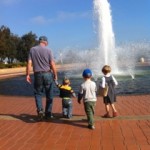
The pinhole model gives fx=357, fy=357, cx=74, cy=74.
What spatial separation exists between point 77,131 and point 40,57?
6.47ft

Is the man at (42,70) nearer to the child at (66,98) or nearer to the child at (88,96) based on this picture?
the child at (66,98)

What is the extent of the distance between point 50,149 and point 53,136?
83cm

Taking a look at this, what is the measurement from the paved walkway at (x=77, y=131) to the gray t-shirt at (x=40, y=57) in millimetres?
1159

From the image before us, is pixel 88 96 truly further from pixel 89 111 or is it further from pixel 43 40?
pixel 43 40

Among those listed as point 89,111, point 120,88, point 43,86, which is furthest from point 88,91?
point 120,88

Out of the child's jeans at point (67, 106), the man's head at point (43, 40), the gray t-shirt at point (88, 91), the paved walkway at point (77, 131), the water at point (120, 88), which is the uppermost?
the man's head at point (43, 40)

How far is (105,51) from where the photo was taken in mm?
26984

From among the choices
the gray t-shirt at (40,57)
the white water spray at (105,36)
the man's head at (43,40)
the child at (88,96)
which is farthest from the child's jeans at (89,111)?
the white water spray at (105,36)

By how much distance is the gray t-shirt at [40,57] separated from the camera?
7.70m

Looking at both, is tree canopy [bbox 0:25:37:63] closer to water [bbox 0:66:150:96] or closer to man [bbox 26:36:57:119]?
water [bbox 0:66:150:96]

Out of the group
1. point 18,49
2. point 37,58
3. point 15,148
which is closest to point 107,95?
point 37,58

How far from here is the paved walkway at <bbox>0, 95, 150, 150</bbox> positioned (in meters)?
5.61

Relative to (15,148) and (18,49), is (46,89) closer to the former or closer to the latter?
(15,148)

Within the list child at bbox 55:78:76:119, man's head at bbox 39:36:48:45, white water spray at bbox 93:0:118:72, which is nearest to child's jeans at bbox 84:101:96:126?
child at bbox 55:78:76:119
